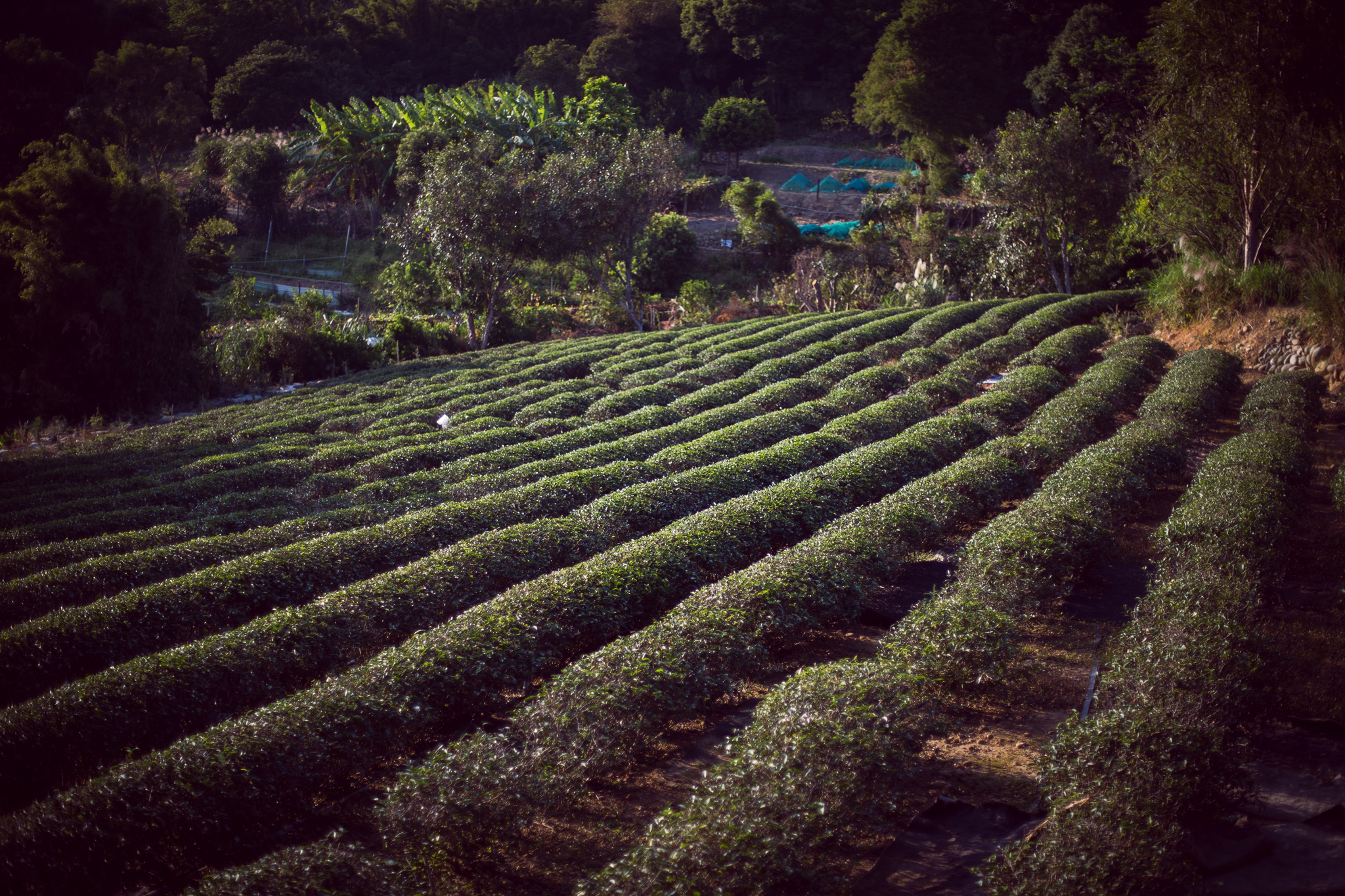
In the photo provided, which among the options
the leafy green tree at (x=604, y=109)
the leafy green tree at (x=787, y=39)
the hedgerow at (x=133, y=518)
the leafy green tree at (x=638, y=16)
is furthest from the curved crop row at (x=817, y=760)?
the leafy green tree at (x=638, y=16)

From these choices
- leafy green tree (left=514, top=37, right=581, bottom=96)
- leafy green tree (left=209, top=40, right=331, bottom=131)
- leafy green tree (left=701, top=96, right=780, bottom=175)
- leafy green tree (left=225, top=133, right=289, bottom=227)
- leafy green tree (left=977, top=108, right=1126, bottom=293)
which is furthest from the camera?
leafy green tree (left=514, top=37, right=581, bottom=96)

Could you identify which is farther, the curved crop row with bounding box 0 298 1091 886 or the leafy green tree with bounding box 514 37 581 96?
the leafy green tree with bounding box 514 37 581 96

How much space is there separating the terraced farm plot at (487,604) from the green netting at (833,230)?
27594 mm

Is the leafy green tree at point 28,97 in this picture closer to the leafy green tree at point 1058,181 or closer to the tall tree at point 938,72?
the leafy green tree at point 1058,181

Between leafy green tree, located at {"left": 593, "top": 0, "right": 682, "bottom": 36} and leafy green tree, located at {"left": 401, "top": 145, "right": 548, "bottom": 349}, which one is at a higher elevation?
leafy green tree, located at {"left": 593, "top": 0, "right": 682, "bottom": 36}

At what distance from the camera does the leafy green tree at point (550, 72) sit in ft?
206

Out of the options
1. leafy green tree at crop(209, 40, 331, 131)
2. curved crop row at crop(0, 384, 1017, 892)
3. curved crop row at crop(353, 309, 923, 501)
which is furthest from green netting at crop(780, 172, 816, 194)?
Result: curved crop row at crop(0, 384, 1017, 892)

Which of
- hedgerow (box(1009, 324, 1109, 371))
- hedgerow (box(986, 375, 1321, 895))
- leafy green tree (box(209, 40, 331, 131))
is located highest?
leafy green tree (box(209, 40, 331, 131))

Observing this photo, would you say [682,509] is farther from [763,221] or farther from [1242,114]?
[763,221]

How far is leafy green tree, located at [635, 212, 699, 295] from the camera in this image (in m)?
38.0

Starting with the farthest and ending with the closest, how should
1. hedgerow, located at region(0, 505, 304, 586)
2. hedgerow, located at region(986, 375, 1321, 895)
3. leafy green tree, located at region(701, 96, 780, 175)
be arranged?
leafy green tree, located at region(701, 96, 780, 175) → hedgerow, located at region(0, 505, 304, 586) → hedgerow, located at region(986, 375, 1321, 895)

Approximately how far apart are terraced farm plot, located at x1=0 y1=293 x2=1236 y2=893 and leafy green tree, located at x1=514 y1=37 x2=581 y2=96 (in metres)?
56.9

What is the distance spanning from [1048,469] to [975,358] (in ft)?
24.0

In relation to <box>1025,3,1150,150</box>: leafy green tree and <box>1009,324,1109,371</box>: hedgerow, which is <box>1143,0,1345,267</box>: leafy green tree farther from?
<box>1025,3,1150,150</box>: leafy green tree
